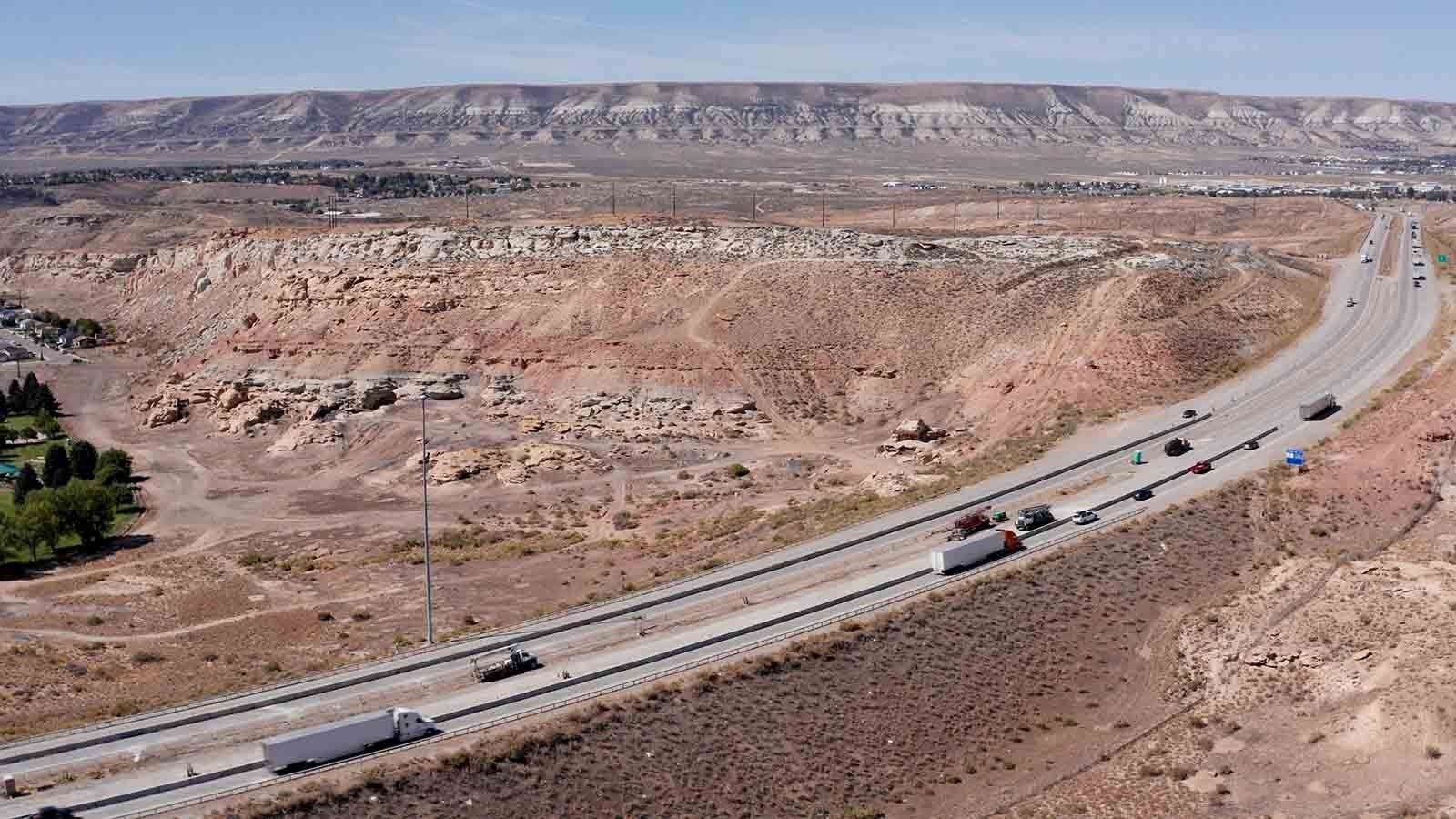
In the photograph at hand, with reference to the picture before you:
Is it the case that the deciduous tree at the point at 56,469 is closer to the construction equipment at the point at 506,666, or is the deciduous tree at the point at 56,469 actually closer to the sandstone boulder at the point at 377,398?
the sandstone boulder at the point at 377,398

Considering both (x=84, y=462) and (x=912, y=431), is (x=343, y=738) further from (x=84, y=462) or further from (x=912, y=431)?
(x=84, y=462)

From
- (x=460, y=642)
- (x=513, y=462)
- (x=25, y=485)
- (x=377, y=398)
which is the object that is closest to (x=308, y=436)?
(x=377, y=398)

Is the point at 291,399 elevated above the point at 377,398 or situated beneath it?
situated beneath

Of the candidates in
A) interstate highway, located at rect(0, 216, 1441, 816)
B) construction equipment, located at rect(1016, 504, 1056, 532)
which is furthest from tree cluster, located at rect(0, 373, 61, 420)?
construction equipment, located at rect(1016, 504, 1056, 532)

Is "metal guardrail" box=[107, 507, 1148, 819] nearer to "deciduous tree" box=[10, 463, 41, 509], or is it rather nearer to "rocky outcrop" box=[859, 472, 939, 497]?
"rocky outcrop" box=[859, 472, 939, 497]

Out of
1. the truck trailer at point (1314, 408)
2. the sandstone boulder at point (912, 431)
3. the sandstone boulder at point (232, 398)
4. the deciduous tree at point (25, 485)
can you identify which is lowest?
the deciduous tree at point (25, 485)

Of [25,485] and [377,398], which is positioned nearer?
[25,485]

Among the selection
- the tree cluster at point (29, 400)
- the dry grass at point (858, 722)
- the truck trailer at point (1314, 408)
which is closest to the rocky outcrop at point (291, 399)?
the tree cluster at point (29, 400)

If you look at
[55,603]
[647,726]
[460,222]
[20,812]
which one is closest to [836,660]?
[647,726]
